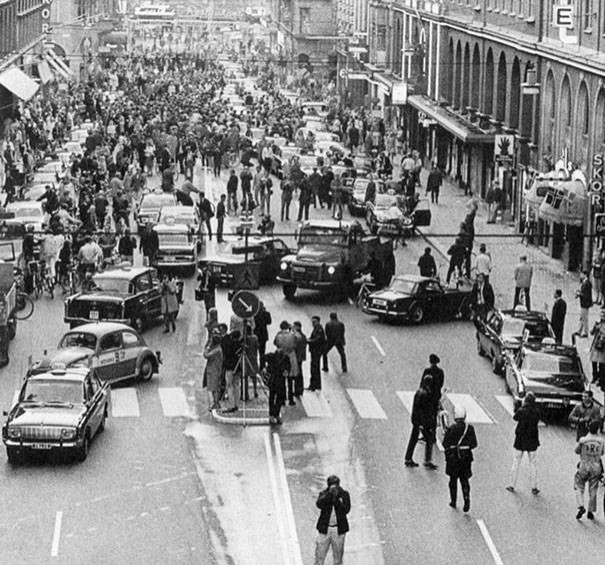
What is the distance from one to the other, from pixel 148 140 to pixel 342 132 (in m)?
18.6

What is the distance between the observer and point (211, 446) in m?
27.3

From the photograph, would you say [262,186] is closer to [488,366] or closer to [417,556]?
[488,366]

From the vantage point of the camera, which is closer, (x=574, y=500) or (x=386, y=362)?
(x=574, y=500)

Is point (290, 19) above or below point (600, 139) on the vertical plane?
below

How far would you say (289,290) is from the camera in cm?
4178

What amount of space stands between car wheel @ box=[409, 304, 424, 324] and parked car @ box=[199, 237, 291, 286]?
15.8 ft

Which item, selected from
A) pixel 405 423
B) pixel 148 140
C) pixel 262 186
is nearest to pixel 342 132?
pixel 148 140

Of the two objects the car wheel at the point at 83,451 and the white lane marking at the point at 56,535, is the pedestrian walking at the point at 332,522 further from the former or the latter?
the car wheel at the point at 83,451

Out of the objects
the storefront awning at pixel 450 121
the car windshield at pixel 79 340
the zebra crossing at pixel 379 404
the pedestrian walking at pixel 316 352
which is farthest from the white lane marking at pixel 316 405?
the storefront awning at pixel 450 121

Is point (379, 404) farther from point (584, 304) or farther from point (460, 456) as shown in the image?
point (584, 304)

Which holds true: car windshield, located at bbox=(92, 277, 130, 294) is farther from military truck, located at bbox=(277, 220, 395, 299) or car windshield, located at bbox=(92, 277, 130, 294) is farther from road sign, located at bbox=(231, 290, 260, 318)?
road sign, located at bbox=(231, 290, 260, 318)

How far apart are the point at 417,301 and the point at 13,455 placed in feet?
49.1

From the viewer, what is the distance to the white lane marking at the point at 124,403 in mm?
29500

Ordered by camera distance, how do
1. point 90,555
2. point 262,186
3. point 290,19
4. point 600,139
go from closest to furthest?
1. point 90,555
2. point 600,139
3. point 262,186
4. point 290,19
